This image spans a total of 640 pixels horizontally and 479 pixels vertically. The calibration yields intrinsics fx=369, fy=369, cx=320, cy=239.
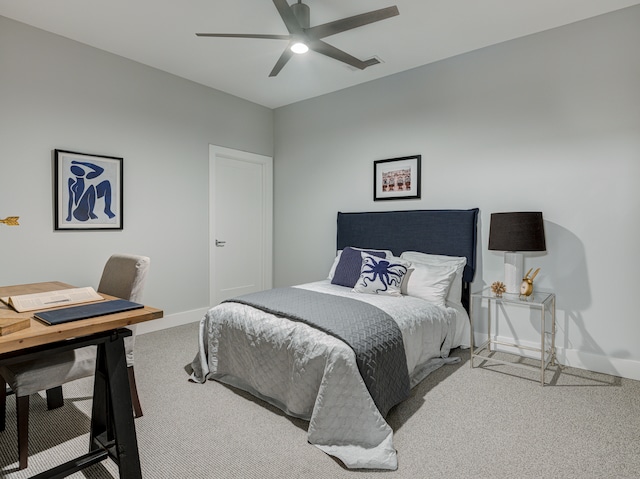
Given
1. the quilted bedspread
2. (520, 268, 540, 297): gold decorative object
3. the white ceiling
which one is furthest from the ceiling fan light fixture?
(520, 268, 540, 297): gold decorative object

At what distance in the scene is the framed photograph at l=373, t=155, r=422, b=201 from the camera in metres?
3.75

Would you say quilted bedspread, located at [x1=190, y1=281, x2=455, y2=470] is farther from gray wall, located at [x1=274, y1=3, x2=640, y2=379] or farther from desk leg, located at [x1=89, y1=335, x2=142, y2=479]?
gray wall, located at [x1=274, y1=3, x2=640, y2=379]

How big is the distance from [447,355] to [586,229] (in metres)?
1.45

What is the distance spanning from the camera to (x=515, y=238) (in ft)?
9.16

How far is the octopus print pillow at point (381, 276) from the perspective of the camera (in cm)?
302

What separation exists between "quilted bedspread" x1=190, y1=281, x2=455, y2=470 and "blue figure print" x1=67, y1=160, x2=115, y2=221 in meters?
1.62

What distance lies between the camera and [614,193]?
8.99ft

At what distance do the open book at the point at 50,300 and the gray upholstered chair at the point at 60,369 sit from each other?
0.25m

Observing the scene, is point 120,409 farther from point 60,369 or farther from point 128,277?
point 128,277

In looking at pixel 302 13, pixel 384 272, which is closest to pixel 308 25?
pixel 302 13

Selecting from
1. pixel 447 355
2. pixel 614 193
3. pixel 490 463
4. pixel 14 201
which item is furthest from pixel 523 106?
pixel 14 201

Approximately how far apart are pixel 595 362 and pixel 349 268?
205cm

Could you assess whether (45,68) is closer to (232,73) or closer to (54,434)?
(232,73)

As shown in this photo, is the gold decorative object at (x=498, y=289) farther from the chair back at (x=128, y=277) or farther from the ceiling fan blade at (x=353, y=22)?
the chair back at (x=128, y=277)
